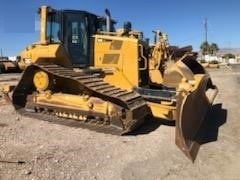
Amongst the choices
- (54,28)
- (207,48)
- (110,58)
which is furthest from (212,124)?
(207,48)

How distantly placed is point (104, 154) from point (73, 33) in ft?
13.5

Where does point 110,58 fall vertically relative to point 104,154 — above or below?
above

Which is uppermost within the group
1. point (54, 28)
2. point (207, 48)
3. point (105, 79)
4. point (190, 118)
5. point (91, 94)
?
point (207, 48)

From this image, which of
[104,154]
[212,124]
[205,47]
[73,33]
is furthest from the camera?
[205,47]

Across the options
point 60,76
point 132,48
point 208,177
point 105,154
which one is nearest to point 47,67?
point 60,76

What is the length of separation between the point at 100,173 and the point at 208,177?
1.58m

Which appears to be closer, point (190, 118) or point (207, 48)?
point (190, 118)

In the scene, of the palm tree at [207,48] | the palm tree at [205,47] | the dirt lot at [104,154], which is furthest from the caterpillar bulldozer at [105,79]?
the palm tree at [205,47]

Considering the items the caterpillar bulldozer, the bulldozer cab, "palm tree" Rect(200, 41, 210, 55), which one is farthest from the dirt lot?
"palm tree" Rect(200, 41, 210, 55)

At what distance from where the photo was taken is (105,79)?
943 cm

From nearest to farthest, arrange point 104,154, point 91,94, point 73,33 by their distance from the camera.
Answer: point 104,154, point 91,94, point 73,33

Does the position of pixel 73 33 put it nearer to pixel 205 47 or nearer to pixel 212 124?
pixel 212 124

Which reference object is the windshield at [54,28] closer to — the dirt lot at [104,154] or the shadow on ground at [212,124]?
the dirt lot at [104,154]

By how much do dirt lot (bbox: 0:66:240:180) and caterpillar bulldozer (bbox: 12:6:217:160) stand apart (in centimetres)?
37
